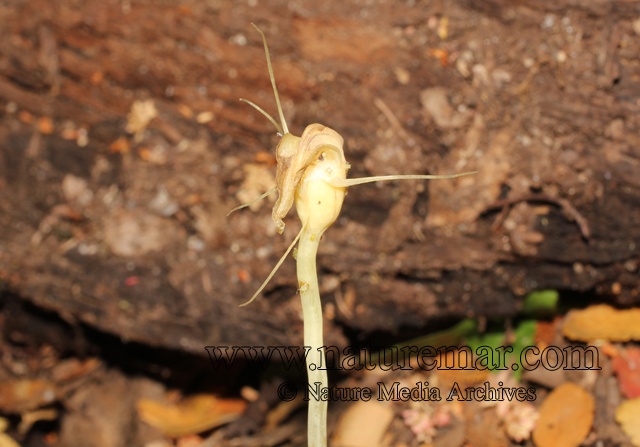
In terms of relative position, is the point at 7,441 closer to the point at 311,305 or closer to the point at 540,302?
the point at 311,305

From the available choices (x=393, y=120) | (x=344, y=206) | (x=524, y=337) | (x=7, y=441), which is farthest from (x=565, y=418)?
(x=7, y=441)

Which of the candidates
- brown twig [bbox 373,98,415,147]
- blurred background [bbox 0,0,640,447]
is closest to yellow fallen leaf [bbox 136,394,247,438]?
blurred background [bbox 0,0,640,447]

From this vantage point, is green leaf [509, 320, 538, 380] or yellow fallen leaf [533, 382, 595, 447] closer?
yellow fallen leaf [533, 382, 595, 447]

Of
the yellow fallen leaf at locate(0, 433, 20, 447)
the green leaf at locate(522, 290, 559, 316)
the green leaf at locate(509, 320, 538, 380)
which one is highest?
the green leaf at locate(522, 290, 559, 316)

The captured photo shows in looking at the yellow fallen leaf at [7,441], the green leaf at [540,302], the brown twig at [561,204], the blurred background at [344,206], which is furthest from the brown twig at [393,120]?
the yellow fallen leaf at [7,441]

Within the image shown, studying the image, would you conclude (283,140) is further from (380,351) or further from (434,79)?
(380,351)

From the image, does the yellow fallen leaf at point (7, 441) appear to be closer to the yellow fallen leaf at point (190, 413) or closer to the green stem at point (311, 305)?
the yellow fallen leaf at point (190, 413)

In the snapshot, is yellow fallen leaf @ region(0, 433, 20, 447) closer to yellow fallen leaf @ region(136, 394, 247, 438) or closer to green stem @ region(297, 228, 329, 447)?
yellow fallen leaf @ region(136, 394, 247, 438)
